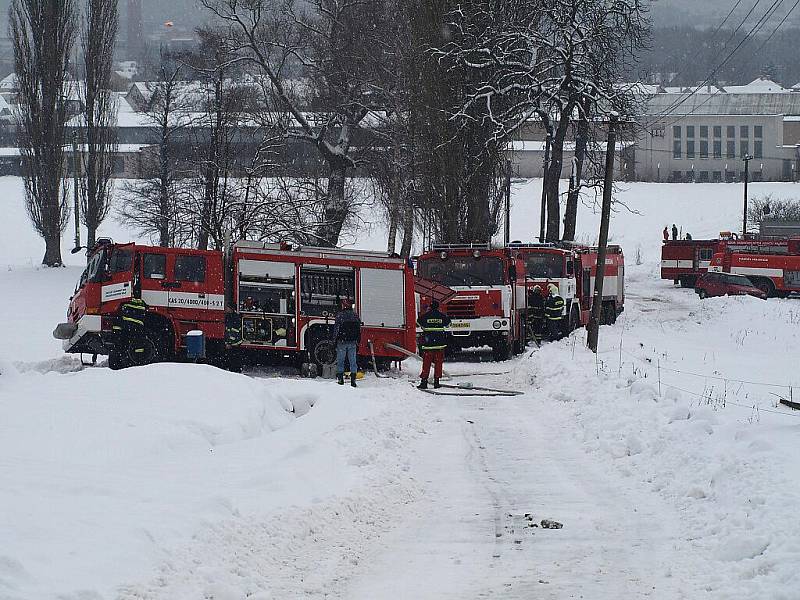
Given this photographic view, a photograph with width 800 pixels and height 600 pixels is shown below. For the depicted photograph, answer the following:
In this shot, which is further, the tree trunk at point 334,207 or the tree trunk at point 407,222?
the tree trunk at point 334,207

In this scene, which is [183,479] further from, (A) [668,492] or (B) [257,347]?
(B) [257,347]

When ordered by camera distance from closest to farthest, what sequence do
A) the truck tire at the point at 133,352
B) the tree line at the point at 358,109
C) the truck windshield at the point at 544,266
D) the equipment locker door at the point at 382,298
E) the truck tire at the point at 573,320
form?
the truck tire at the point at 133,352 → the equipment locker door at the point at 382,298 → the truck windshield at the point at 544,266 → the truck tire at the point at 573,320 → the tree line at the point at 358,109

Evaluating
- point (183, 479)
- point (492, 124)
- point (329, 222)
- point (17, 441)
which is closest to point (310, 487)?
point (183, 479)

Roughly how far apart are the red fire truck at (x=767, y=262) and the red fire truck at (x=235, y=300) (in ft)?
124

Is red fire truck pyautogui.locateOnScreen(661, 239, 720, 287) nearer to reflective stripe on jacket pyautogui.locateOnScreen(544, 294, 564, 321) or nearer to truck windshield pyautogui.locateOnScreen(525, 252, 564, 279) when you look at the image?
truck windshield pyautogui.locateOnScreen(525, 252, 564, 279)

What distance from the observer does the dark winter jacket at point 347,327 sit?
69.5ft

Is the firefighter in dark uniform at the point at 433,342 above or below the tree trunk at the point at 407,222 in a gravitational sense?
below

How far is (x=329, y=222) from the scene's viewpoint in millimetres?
42812

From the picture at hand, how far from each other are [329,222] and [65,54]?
22.3 metres

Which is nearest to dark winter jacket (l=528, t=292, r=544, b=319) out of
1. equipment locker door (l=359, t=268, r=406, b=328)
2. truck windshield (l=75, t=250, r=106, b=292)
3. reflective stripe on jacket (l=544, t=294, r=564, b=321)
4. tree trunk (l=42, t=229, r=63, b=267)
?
reflective stripe on jacket (l=544, t=294, r=564, b=321)

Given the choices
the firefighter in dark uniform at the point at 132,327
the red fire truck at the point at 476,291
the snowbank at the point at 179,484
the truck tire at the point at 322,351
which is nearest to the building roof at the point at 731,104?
the red fire truck at the point at 476,291

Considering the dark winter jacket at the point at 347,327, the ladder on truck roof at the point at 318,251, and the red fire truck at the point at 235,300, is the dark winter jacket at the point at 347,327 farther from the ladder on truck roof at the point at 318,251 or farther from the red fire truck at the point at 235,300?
the ladder on truck roof at the point at 318,251

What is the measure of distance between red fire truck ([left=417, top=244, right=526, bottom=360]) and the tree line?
903 cm

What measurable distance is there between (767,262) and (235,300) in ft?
134
